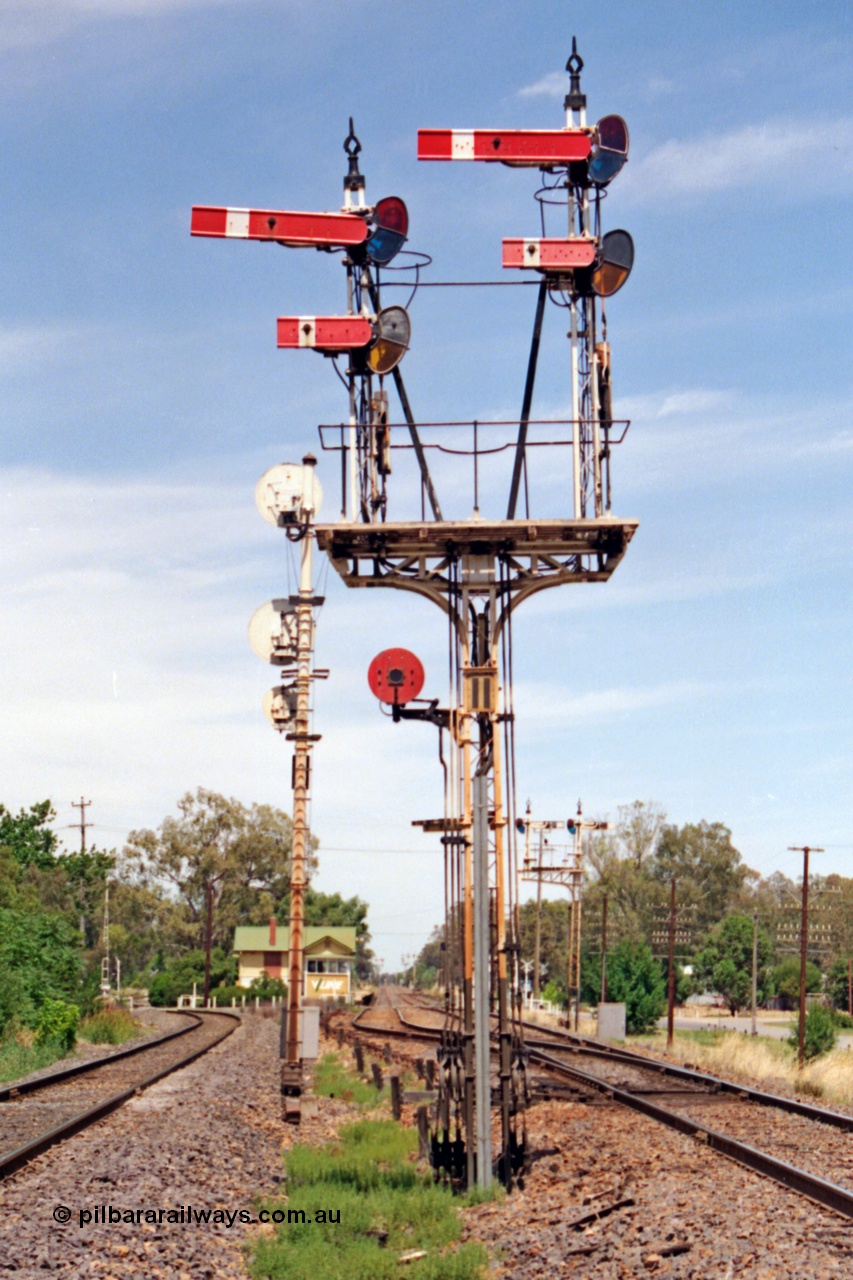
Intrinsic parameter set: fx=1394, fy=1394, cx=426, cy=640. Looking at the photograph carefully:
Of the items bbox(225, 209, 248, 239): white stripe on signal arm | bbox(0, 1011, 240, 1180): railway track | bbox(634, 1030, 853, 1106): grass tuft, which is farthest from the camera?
bbox(634, 1030, 853, 1106): grass tuft

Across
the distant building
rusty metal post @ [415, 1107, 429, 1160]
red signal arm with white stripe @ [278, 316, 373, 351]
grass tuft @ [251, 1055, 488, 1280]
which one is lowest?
the distant building

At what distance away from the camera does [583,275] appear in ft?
42.2

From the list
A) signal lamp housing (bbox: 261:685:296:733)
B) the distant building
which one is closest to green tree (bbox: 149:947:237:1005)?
the distant building

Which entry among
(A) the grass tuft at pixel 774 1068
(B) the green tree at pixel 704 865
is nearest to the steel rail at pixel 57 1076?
(A) the grass tuft at pixel 774 1068

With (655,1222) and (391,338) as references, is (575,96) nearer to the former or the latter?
(391,338)

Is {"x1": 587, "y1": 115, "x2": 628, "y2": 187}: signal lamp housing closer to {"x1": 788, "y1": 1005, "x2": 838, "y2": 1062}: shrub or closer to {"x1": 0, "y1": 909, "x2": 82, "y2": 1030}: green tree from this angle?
{"x1": 0, "y1": 909, "x2": 82, "y2": 1030}: green tree

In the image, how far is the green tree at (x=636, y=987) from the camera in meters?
51.8

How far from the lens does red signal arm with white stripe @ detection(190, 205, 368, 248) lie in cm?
1258

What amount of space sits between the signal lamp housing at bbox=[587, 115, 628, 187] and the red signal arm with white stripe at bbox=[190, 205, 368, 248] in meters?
2.17

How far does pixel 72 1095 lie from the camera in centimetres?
1916

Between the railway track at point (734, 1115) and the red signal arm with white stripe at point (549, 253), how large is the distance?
25.7ft

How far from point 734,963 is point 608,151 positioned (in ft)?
270

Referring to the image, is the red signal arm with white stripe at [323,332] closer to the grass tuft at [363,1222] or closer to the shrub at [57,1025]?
the grass tuft at [363,1222]

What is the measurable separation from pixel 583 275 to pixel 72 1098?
12751 mm
